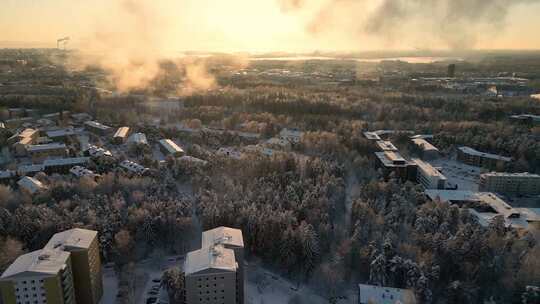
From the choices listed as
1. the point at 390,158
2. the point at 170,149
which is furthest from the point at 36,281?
the point at 390,158

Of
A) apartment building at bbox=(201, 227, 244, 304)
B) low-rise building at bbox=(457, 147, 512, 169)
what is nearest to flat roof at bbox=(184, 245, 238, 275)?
apartment building at bbox=(201, 227, 244, 304)

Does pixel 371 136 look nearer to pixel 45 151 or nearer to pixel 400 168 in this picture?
pixel 400 168

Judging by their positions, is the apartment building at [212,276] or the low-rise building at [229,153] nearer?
the apartment building at [212,276]

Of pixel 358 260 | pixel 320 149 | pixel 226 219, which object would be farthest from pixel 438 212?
pixel 320 149

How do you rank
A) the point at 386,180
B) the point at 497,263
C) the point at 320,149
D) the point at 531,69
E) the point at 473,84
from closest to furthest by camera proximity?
the point at 497,263
the point at 386,180
the point at 320,149
the point at 473,84
the point at 531,69

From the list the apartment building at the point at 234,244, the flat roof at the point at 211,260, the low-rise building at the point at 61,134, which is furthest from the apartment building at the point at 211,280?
the low-rise building at the point at 61,134

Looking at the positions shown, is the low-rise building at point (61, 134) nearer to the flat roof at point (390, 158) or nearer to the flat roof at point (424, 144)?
the flat roof at point (390, 158)

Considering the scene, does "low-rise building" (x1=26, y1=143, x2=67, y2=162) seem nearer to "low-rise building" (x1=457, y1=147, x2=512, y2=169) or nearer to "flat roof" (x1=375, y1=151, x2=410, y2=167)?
"flat roof" (x1=375, y1=151, x2=410, y2=167)

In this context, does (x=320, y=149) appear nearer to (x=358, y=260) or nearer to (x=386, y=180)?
(x=386, y=180)
